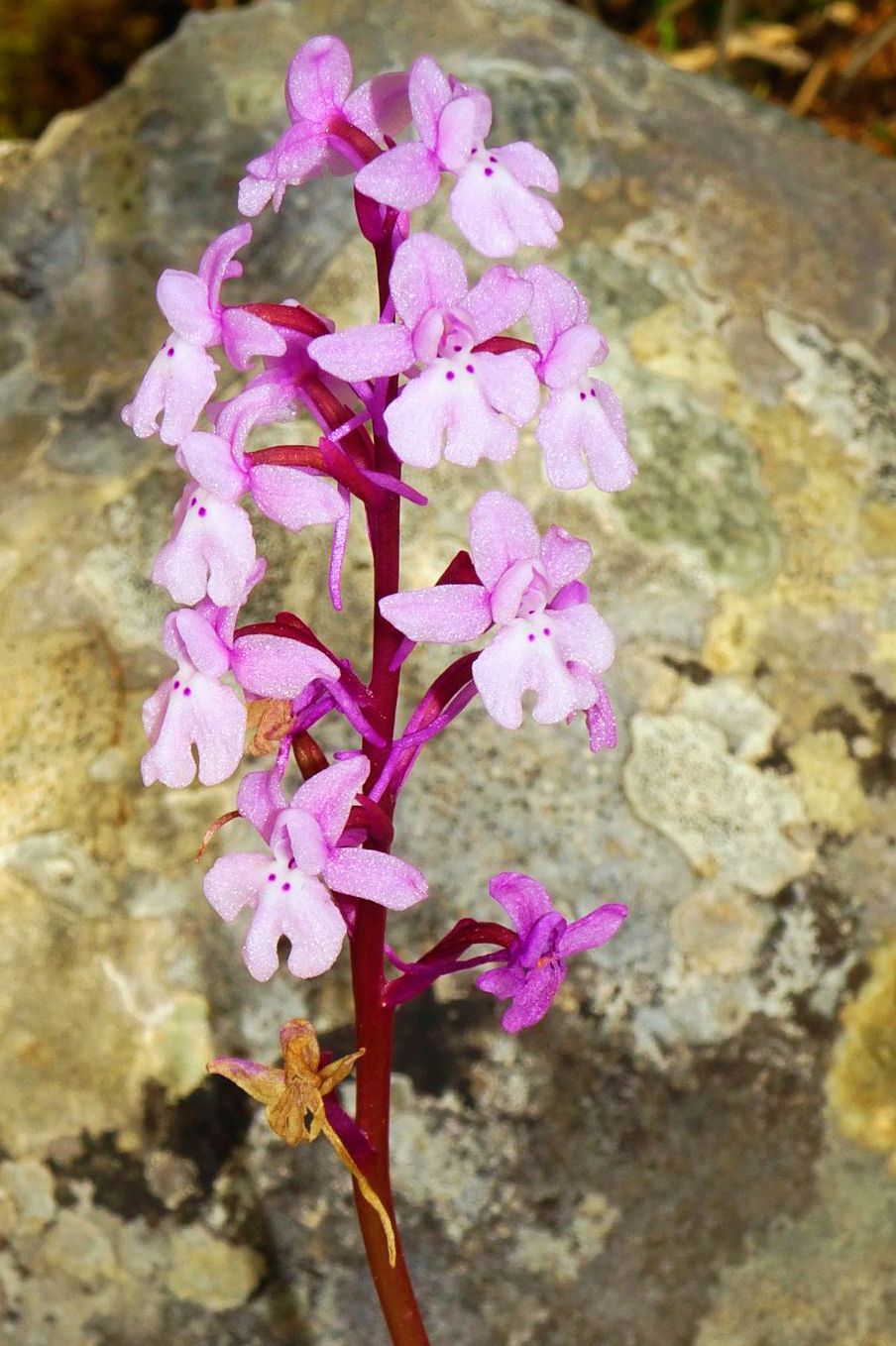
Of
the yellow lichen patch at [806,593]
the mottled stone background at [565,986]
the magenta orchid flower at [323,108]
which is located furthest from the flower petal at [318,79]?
the yellow lichen patch at [806,593]

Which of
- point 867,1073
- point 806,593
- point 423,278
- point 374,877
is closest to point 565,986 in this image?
point 867,1073

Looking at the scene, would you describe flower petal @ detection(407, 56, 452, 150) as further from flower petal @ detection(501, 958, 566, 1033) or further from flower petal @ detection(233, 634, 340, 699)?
flower petal @ detection(501, 958, 566, 1033)

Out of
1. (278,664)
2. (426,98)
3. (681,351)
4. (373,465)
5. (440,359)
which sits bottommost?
(681,351)

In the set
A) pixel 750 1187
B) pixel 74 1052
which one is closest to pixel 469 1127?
pixel 750 1187

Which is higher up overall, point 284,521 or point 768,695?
point 284,521

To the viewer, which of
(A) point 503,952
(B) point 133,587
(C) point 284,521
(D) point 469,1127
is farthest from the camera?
(B) point 133,587

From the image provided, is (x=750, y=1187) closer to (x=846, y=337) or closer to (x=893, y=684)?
(x=893, y=684)

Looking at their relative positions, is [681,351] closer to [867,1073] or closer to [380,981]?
[867,1073]
